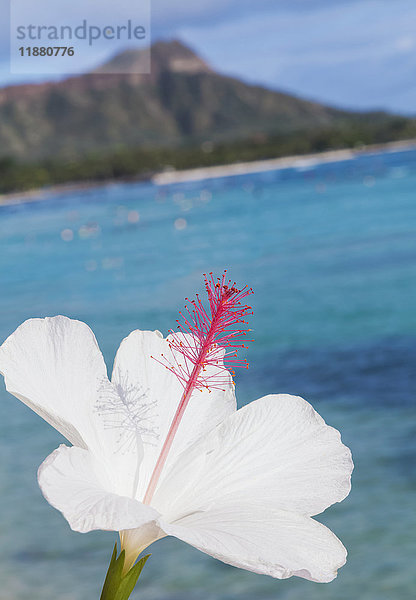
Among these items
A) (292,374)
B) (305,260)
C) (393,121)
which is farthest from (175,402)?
(393,121)

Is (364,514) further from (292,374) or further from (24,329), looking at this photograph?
(24,329)

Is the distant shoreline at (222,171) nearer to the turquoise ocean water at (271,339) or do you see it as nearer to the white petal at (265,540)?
the turquoise ocean water at (271,339)

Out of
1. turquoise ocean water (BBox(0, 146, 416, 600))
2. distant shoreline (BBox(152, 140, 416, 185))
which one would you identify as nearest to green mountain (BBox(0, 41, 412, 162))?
distant shoreline (BBox(152, 140, 416, 185))

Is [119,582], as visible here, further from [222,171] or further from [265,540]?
[222,171]

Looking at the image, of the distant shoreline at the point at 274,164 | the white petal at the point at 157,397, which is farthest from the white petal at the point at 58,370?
the distant shoreline at the point at 274,164

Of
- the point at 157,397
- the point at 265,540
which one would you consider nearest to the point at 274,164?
the point at 157,397
